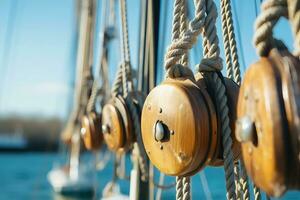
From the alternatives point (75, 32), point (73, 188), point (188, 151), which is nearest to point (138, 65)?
point (188, 151)

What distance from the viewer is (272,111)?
0.29 metres

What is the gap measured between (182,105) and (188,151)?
44 mm

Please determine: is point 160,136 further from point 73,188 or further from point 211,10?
point 73,188

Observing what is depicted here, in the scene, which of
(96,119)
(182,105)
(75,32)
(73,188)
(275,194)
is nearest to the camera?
(275,194)

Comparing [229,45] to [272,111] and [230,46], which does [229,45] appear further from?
[272,111]

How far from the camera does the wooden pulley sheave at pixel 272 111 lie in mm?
285

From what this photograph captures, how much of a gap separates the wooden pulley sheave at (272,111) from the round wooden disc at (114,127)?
421 mm

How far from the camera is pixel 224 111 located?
429 millimetres

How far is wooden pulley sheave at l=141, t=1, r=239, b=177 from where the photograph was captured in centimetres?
42

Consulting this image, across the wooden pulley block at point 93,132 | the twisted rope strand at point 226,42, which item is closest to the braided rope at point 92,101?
the wooden pulley block at point 93,132

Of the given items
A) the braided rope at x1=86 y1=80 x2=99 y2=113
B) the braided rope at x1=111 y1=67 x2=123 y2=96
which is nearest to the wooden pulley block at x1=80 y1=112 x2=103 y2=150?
the braided rope at x1=86 y1=80 x2=99 y2=113

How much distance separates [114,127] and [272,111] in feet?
1.57

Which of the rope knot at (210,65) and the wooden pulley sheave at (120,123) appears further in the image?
the wooden pulley sheave at (120,123)

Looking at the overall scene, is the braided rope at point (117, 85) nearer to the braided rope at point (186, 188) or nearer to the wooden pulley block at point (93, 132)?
the wooden pulley block at point (93, 132)
